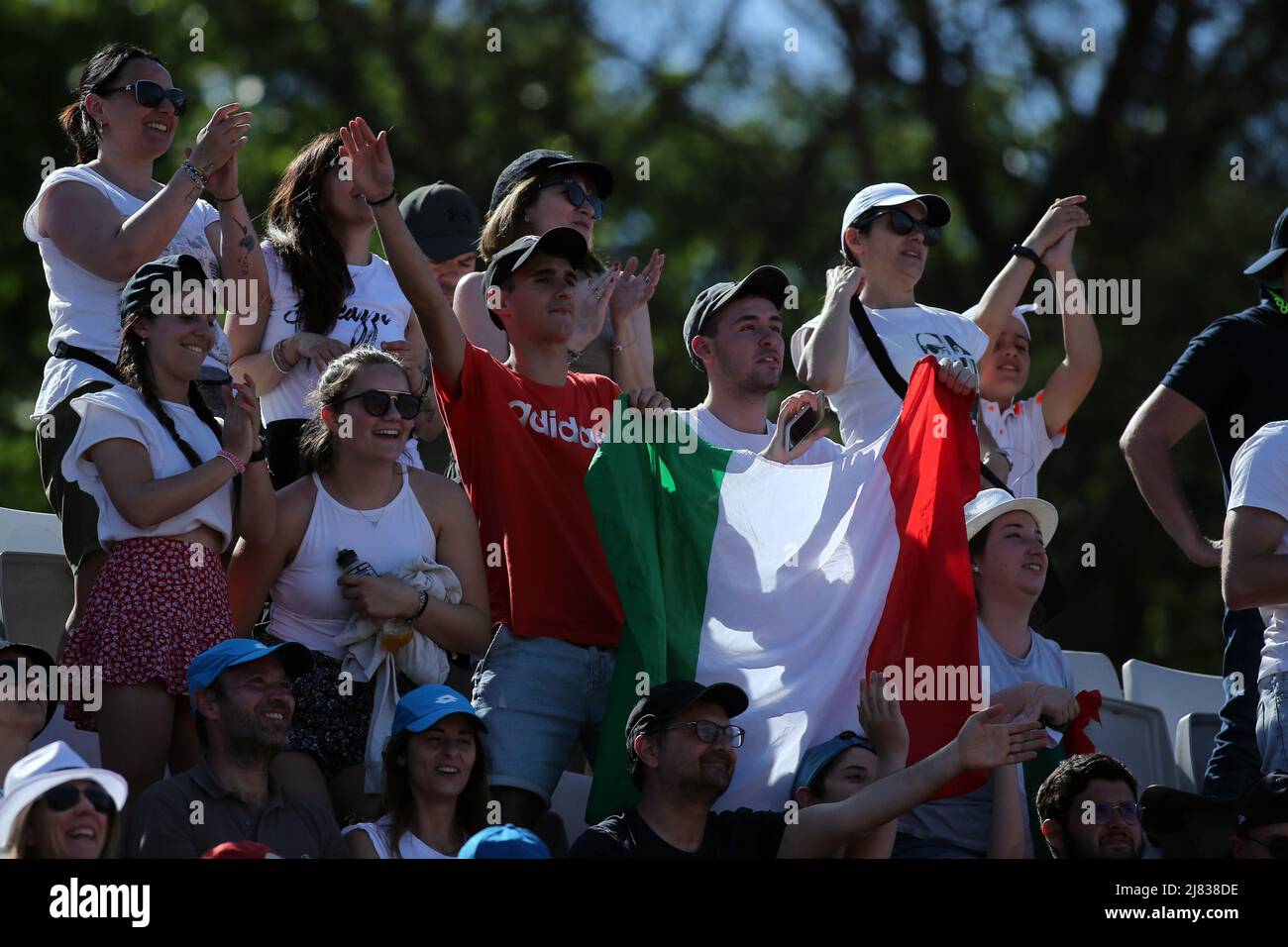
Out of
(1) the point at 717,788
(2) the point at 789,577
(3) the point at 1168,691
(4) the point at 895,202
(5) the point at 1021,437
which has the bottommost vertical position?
(1) the point at 717,788

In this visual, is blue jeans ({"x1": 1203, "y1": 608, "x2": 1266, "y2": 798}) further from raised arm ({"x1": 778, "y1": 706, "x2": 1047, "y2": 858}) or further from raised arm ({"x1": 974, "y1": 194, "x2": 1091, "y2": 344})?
raised arm ({"x1": 974, "y1": 194, "x2": 1091, "y2": 344})

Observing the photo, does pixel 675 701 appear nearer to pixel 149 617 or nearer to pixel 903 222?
pixel 149 617

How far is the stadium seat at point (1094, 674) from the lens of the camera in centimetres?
883

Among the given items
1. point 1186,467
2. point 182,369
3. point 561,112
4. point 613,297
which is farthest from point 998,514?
point 561,112

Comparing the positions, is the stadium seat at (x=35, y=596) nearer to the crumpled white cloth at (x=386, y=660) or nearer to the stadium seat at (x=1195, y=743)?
the crumpled white cloth at (x=386, y=660)

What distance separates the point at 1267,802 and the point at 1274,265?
1.87 meters

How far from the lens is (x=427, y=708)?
5.65 meters

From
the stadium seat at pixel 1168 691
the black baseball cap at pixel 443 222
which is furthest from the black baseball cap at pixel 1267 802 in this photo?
the black baseball cap at pixel 443 222

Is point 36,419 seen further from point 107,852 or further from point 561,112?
point 561,112

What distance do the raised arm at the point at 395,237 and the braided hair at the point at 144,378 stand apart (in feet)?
2.31

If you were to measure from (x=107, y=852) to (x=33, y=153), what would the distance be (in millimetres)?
12809

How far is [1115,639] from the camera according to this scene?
15.6m

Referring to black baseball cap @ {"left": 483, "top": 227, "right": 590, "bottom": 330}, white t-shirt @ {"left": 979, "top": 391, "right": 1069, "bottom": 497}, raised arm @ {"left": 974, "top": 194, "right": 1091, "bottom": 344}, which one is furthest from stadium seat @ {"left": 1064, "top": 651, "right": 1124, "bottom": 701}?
black baseball cap @ {"left": 483, "top": 227, "right": 590, "bottom": 330}

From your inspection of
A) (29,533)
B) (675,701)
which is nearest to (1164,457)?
(675,701)
